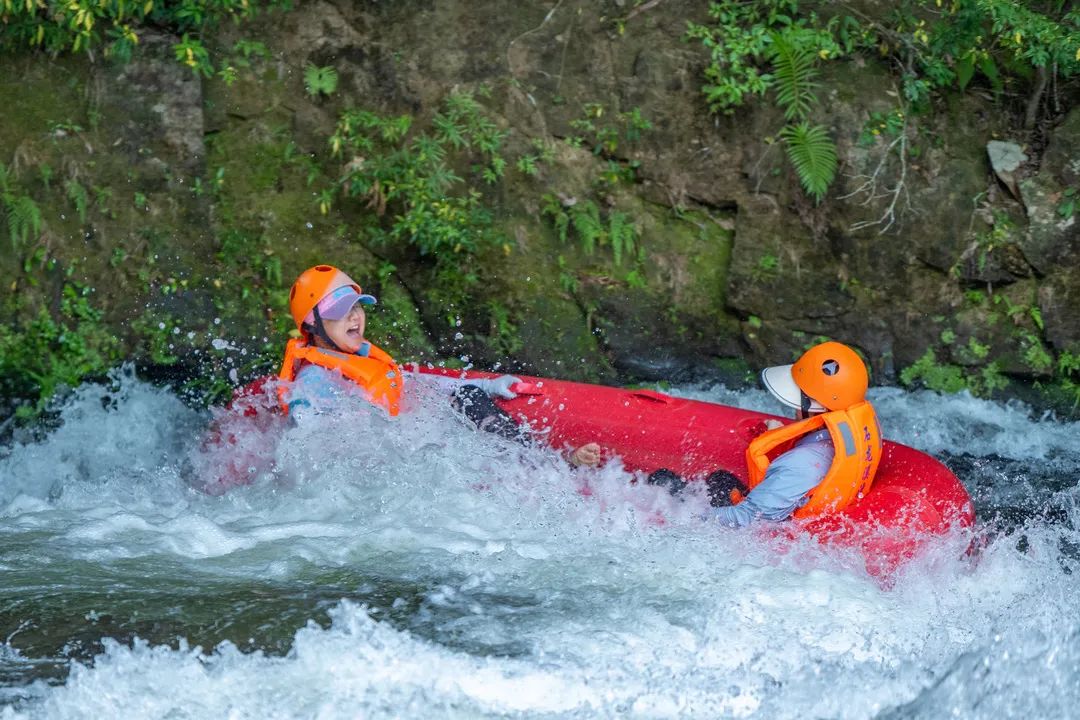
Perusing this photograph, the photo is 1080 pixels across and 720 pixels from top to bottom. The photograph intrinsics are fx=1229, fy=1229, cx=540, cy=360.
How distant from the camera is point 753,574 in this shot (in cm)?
476

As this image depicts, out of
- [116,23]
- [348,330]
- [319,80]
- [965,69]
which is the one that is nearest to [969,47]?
[965,69]

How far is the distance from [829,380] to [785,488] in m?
0.47

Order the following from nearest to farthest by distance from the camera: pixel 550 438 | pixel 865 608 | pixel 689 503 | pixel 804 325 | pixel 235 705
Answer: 1. pixel 235 705
2. pixel 865 608
3. pixel 689 503
4. pixel 550 438
5. pixel 804 325

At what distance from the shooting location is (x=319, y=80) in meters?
7.55

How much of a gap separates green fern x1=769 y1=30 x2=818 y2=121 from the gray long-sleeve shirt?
3.04m

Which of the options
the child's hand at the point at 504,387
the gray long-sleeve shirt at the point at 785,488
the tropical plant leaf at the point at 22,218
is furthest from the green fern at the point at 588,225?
the tropical plant leaf at the point at 22,218

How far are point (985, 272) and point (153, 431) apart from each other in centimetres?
495

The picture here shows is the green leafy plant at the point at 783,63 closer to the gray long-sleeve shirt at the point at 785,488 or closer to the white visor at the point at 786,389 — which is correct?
the white visor at the point at 786,389

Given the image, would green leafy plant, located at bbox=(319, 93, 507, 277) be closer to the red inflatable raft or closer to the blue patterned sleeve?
the red inflatable raft

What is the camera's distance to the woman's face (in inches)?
231

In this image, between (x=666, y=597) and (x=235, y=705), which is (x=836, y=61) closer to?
(x=666, y=597)

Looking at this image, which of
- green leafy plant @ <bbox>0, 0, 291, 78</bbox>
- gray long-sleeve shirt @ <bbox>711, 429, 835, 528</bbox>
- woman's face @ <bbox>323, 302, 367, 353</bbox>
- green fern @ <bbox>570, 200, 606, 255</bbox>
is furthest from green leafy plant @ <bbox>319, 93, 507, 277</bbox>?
gray long-sleeve shirt @ <bbox>711, 429, 835, 528</bbox>

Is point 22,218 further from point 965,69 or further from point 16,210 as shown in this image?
point 965,69

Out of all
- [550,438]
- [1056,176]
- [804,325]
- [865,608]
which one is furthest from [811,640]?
[1056,176]
